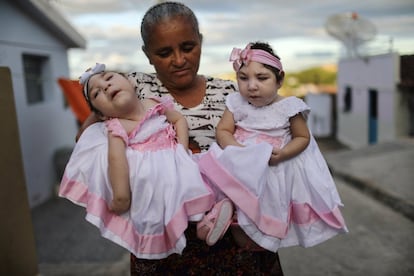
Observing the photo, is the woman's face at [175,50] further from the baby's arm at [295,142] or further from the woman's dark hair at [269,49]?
the baby's arm at [295,142]

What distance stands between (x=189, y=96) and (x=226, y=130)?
272 millimetres

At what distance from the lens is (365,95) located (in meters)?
14.9

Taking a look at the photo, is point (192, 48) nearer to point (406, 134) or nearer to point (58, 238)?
point (58, 238)

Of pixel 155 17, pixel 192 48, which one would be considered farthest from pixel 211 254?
pixel 155 17

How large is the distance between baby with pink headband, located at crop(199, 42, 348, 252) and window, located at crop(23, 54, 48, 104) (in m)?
6.80

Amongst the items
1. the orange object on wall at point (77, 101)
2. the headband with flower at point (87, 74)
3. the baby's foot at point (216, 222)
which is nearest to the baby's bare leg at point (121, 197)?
the baby's foot at point (216, 222)

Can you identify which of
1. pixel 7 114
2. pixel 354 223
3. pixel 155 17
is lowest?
pixel 354 223

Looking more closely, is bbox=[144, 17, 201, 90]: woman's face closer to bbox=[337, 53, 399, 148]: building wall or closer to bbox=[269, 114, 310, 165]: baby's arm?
bbox=[269, 114, 310, 165]: baby's arm

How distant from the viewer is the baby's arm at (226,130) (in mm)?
1618

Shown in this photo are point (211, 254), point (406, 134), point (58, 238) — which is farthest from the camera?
point (406, 134)

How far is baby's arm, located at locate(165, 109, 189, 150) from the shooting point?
1626mm

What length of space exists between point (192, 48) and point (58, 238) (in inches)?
212

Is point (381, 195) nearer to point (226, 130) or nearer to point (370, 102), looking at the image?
point (226, 130)

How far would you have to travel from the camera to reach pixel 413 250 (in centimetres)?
414
